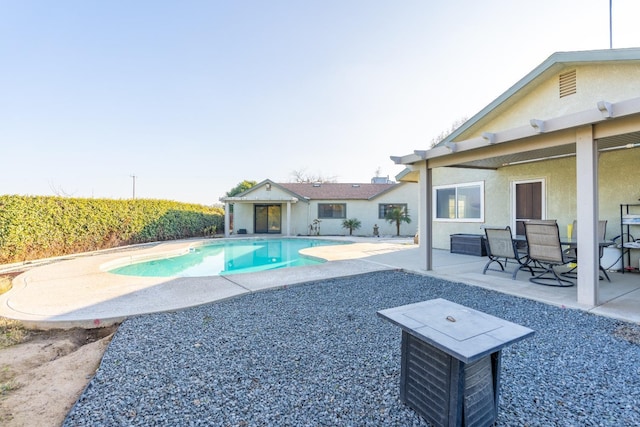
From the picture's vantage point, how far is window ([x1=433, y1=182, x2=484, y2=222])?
10.5 m

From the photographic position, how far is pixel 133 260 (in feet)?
35.8

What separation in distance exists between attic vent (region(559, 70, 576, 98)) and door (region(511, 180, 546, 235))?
7.83 feet

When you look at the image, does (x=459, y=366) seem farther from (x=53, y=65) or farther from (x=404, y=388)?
(x=53, y=65)

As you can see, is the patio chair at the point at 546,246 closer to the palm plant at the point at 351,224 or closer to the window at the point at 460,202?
the window at the point at 460,202

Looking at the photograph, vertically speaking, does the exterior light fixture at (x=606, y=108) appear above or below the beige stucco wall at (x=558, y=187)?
above

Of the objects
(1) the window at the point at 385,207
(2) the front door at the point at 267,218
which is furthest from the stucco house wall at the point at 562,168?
(2) the front door at the point at 267,218

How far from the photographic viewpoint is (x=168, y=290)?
223 inches

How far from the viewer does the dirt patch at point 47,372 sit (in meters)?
2.33

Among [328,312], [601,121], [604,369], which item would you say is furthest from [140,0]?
[604,369]

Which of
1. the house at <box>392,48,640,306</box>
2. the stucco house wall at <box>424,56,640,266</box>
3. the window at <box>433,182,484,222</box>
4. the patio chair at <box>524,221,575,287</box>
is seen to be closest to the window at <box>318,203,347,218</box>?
the house at <box>392,48,640,306</box>

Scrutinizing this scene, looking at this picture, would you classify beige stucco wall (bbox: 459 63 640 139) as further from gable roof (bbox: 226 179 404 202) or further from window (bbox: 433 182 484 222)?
gable roof (bbox: 226 179 404 202)

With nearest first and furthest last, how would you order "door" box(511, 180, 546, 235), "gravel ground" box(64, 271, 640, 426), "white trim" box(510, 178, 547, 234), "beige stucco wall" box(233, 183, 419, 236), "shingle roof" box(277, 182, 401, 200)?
"gravel ground" box(64, 271, 640, 426) → "white trim" box(510, 178, 547, 234) → "door" box(511, 180, 546, 235) → "beige stucco wall" box(233, 183, 419, 236) → "shingle roof" box(277, 182, 401, 200)

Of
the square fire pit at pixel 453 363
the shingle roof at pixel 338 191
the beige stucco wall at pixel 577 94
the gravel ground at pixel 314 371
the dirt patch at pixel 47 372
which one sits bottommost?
the dirt patch at pixel 47 372

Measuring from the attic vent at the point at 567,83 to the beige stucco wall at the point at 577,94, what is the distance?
0.08 m
